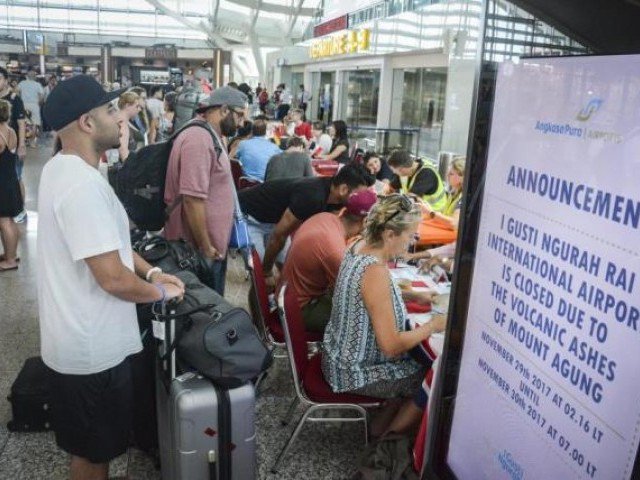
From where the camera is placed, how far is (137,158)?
124 inches

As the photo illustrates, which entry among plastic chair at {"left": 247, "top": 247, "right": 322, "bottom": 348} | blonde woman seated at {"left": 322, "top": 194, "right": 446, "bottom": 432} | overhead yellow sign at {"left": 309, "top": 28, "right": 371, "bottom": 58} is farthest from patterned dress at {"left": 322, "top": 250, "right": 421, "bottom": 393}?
overhead yellow sign at {"left": 309, "top": 28, "right": 371, "bottom": 58}

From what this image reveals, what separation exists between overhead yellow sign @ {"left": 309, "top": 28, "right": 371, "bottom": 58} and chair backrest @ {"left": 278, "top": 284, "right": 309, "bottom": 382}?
10449 millimetres

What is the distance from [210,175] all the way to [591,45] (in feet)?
6.98

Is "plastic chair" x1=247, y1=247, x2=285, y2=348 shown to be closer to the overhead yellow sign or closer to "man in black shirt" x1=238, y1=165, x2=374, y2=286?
"man in black shirt" x1=238, y1=165, x2=374, y2=286

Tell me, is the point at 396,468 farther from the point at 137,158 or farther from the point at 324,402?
the point at 137,158

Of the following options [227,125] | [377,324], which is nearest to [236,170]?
[227,125]

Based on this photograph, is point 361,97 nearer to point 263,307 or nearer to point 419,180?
point 419,180

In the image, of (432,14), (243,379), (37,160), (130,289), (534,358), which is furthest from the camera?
(37,160)

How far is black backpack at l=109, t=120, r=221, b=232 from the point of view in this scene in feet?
10.3

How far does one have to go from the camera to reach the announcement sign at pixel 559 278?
4.07 ft

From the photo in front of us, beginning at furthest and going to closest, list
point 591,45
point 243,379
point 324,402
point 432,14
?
point 432,14, point 324,402, point 243,379, point 591,45

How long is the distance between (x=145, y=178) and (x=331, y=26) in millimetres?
13210

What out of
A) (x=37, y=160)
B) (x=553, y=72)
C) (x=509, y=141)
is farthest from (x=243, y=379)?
(x=37, y=160)

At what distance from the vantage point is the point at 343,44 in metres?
13.4
